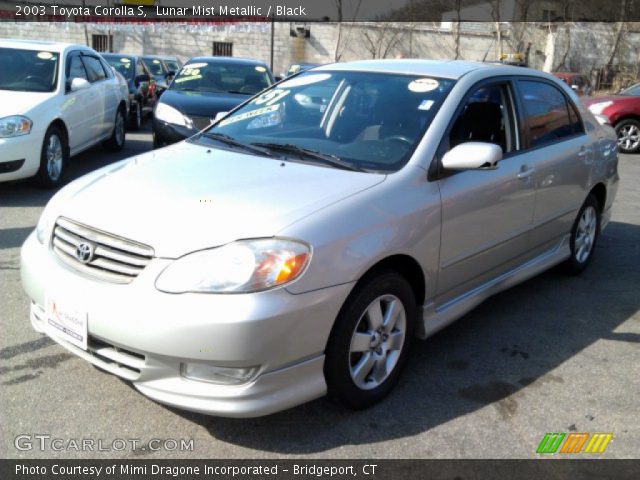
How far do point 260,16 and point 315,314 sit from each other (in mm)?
40418

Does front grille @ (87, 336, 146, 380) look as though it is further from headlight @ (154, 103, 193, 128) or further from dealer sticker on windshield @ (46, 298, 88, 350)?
headlight @ (154, 103, 193, 128)

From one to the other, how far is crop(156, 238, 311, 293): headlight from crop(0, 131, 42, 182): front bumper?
16.1 ft

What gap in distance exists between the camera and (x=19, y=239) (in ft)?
18.2

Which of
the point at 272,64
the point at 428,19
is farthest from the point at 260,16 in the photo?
the point at 428,19

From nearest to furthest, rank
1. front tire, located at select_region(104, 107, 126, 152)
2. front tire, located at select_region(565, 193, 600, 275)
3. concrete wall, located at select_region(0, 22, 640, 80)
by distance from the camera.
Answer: front tire, located at select_region(565, 193, 600, 275)
front tire, located at select_region(104, 107, 126, 152)
concrete wall, located at select_region(0, 22, 640, 80)

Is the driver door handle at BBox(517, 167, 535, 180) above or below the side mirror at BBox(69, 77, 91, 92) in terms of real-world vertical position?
below

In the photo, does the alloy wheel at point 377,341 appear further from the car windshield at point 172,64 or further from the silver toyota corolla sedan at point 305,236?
the car windshield at point 172,64

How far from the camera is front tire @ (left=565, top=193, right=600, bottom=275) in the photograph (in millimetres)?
5082

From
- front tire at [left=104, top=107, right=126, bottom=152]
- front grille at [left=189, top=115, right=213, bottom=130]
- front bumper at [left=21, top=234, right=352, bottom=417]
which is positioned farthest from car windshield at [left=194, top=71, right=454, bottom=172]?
front tire at [left=104, top=107, right=126, bottom=152]

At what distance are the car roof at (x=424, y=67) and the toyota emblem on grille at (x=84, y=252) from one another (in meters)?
2.09

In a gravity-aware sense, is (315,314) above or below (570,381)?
above

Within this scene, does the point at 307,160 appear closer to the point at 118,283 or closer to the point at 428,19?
the point at 118,283

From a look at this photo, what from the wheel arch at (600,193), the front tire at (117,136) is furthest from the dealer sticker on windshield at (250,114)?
the front tire at (117,136)

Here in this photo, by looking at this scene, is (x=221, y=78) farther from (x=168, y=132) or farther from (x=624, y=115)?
(x=624, y=115)
